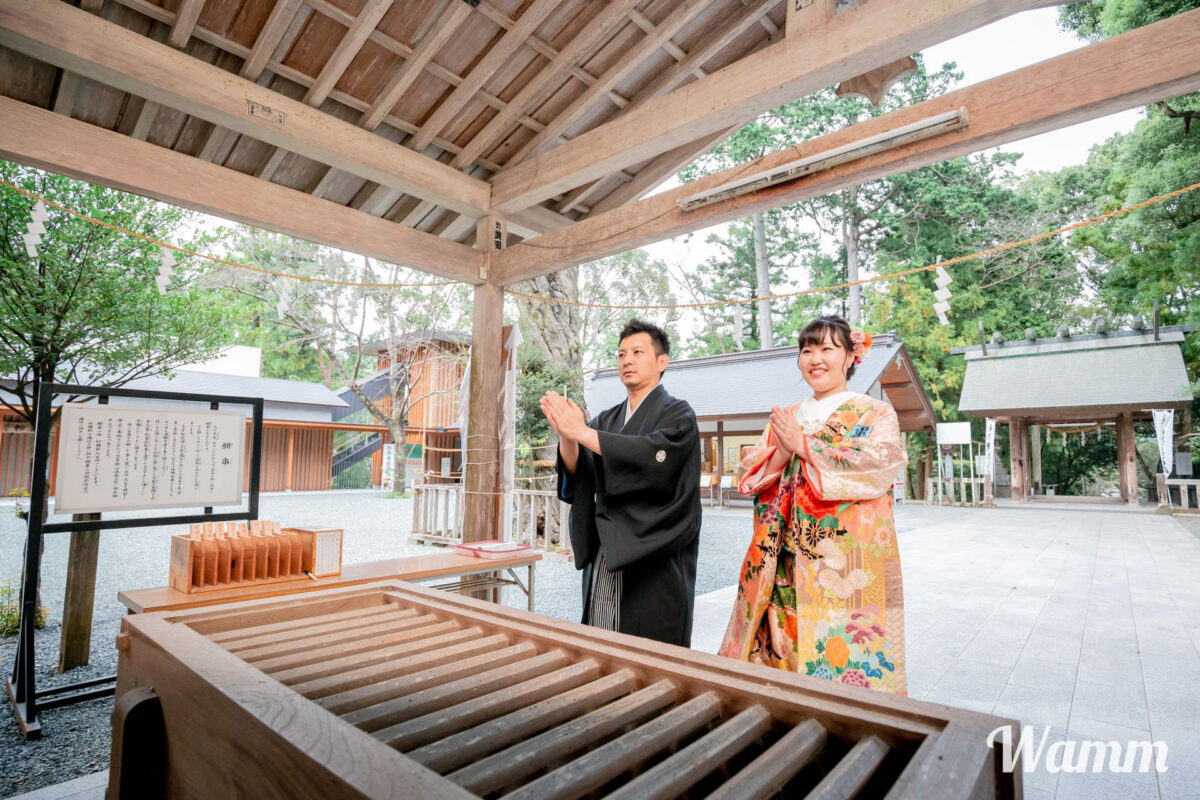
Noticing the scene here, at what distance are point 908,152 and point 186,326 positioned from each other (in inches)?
236

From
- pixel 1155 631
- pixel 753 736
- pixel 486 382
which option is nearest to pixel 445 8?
pixel 486 382

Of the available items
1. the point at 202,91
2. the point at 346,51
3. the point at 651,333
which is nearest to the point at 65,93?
the point at 202,91

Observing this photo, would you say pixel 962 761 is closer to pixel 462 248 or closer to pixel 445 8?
pixel 445 8

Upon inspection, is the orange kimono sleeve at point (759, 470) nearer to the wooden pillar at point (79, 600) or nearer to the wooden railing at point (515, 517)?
the wooden pillar at point (79, 600)

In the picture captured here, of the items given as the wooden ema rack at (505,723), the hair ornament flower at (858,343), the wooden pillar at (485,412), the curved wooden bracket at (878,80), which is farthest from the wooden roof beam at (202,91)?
the hair ornament flower at (858,343)

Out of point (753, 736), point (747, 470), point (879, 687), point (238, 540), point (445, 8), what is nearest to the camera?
point (753, 736)

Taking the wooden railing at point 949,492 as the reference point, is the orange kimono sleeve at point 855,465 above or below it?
above

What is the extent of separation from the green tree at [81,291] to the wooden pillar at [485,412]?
2719mm

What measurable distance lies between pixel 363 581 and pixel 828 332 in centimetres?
209

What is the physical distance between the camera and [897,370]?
540 inches

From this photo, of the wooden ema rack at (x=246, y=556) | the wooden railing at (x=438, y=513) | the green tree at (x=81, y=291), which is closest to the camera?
the wooden ema rack at (x=246, y=556)

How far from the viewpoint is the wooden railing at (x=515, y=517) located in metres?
7.85

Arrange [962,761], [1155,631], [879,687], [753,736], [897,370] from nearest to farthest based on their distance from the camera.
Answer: [962,761], [753,736], [879,687], [1155,631], [897,370]

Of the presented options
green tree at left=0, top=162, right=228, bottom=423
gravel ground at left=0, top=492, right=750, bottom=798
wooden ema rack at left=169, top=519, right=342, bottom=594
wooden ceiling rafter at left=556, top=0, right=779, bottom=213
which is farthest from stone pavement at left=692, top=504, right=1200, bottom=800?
green tree at left=0, top=162, right=228, bottom=423
